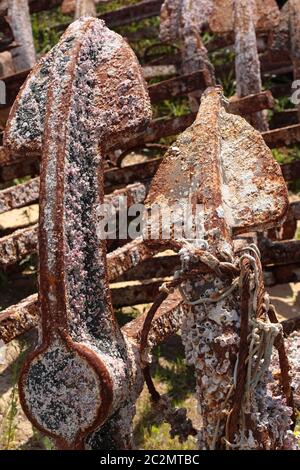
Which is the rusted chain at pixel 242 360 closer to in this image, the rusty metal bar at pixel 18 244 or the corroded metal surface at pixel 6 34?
the rusty metal bar at pixel 18 244

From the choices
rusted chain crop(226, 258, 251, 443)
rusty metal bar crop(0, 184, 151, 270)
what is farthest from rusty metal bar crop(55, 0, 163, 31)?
rusted chain crop(226, 258, 251, 443)

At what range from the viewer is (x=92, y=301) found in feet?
9.86

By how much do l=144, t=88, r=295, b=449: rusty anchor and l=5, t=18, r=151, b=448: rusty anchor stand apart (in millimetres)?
268

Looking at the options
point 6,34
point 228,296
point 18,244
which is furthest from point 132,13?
point 228,296

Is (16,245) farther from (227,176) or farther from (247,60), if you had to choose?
(247,60)

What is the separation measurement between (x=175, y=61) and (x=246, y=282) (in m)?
6.65

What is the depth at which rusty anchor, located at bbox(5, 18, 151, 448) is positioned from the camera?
284cm

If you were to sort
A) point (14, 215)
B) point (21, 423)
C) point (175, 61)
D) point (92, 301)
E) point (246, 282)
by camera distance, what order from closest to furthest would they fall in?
point (246, 282) → point (92, 301) → point (21, 423) → point (14, 215) → point (175, 61)

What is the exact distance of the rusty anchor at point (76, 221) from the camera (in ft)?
9.31

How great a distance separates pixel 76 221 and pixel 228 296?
0.62 metres

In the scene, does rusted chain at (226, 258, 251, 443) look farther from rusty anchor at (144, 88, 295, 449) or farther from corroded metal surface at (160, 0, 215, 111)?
corroded metal surface at (160, 0, 215, 111)

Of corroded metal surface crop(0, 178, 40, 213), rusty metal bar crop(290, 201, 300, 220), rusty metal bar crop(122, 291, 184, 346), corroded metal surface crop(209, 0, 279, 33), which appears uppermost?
corroded metal surface crop(209, 0, 279, 33)

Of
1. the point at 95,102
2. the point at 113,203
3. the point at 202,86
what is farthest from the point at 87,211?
the point at 202,86

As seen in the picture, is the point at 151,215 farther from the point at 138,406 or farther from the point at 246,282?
the point at 138,406
